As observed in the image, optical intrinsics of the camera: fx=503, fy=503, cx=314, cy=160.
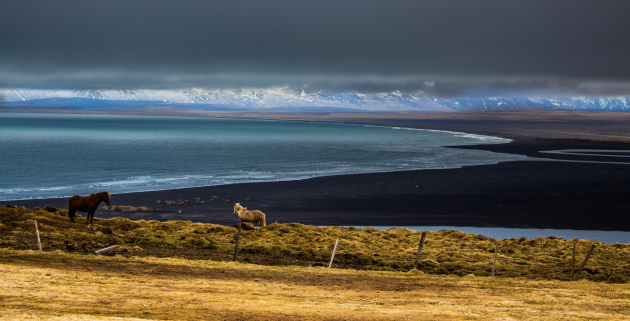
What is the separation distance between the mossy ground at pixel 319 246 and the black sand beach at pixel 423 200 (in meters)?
8.77

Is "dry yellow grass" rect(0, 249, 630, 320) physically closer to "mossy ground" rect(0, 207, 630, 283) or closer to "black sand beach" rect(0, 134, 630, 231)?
"mossy ground" rect(0, 207, 630, 283)

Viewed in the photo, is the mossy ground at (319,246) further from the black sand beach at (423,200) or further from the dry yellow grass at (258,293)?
the black sand beach at (423,200)

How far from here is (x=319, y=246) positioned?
2470cm

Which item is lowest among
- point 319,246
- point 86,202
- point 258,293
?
point 319,246

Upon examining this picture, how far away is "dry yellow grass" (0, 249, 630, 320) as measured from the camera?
38.2ft

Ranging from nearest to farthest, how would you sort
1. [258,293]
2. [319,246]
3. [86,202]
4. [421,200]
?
[258,293]
[319,246]
[86,202]
[421,200]

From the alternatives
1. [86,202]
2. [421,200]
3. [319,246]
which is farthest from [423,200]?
[86,202]

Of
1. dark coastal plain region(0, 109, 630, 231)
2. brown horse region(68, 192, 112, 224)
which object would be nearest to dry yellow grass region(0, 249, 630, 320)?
brown horse region(68, 192, 112, 224)

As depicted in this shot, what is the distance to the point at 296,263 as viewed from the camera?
69.2 ft

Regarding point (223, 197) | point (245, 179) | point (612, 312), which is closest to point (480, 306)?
point (612, 312)

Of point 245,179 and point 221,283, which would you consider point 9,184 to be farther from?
point 221,283

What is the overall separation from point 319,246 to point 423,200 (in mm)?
22973

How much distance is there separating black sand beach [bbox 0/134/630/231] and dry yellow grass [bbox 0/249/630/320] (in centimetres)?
1825

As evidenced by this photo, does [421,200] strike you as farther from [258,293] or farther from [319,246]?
[258,293]
